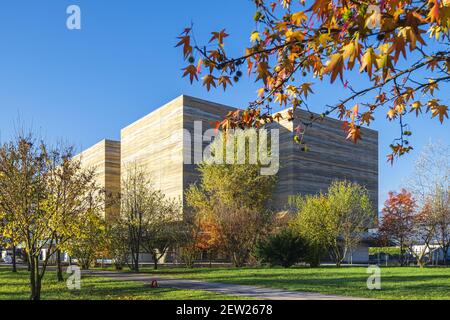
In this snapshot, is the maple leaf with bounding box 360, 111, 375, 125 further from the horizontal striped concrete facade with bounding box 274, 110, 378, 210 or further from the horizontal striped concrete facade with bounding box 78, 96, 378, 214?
the horizontal striped concrete facade with bounding box 274, 110, 378, 210

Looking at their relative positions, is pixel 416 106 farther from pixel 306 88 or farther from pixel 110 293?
pixel 110 293

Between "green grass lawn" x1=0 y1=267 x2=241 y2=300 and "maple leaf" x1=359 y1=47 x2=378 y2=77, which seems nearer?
"maple leaf" x1=359 y1=47 x2=378 y2=77

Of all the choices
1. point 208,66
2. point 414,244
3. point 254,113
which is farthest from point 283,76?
point 414,244

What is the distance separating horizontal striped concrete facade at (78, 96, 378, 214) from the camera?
180 feet

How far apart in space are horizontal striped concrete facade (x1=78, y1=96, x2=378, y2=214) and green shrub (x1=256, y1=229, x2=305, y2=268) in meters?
21.7

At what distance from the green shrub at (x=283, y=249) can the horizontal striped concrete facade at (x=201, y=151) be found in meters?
21.7

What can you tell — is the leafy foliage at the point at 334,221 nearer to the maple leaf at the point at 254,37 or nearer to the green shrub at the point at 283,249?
the green shrub at the point at 283,249

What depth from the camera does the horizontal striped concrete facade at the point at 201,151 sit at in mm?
54844

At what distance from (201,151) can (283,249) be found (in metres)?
25.2

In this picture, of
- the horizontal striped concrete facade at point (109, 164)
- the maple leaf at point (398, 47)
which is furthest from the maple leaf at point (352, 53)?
the horizontal striped concrete facade at point (109, 164)

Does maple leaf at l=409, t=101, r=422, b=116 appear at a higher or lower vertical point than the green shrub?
higher

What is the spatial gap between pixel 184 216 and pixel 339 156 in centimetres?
3820

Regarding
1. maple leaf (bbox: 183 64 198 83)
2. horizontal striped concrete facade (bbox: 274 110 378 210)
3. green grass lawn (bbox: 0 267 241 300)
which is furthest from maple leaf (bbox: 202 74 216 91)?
horizontal striped concrete facade (bbox: 274 110 378 210)
